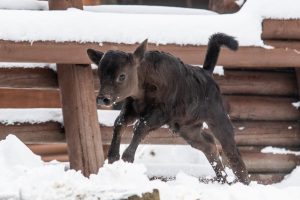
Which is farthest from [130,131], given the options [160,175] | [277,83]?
[277,83]

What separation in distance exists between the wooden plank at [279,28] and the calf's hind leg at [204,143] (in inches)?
72.1

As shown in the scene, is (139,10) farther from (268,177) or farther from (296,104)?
(268,177)

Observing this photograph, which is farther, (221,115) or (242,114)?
(242,114)

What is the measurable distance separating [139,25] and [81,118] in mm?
1033

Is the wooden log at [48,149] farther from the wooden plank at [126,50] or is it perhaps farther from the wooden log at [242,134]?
the wooden plank at [126,50]

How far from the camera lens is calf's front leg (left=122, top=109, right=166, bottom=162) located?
4581 mm

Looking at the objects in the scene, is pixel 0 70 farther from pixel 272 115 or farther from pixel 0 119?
pixel 272 115

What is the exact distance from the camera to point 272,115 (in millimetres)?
7770

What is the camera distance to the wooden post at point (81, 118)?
6.39 metres

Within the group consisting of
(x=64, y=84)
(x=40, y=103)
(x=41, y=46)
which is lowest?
(x=40, y=103)

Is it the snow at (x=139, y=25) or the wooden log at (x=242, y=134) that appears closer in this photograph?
the snow at (x=139, y=25)

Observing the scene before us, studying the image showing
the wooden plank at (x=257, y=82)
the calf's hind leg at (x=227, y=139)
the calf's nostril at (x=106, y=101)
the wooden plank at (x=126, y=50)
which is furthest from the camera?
the wooden plank at (x=257, y=82)

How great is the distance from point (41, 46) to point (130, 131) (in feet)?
4.51

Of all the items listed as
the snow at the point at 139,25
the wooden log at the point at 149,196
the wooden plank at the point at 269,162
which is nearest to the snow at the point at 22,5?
the snow at the point at 139,25
